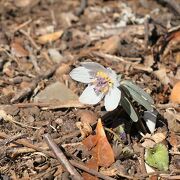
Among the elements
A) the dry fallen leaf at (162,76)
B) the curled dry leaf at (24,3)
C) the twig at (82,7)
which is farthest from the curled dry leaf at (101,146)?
the curled dry leaf at (24,3)

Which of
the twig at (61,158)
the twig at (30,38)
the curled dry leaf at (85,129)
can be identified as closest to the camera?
the twig at (61,158)

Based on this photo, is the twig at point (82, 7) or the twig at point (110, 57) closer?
the twig at point (110, 57)

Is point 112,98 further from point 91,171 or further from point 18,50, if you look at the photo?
point 18,50

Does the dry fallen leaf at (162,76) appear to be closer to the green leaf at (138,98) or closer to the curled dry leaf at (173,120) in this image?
the curled dry leaf at (173,120)

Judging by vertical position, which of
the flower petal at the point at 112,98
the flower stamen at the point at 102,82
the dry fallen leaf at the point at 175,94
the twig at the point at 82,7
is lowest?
the dry fallen leaf at the point at 175,94

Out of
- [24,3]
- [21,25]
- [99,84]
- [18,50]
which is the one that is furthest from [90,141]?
[24,3]

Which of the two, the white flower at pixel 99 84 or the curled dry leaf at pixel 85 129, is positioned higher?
the white flower at pixel 99 84

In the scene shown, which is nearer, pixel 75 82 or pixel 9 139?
pixel 9 139
